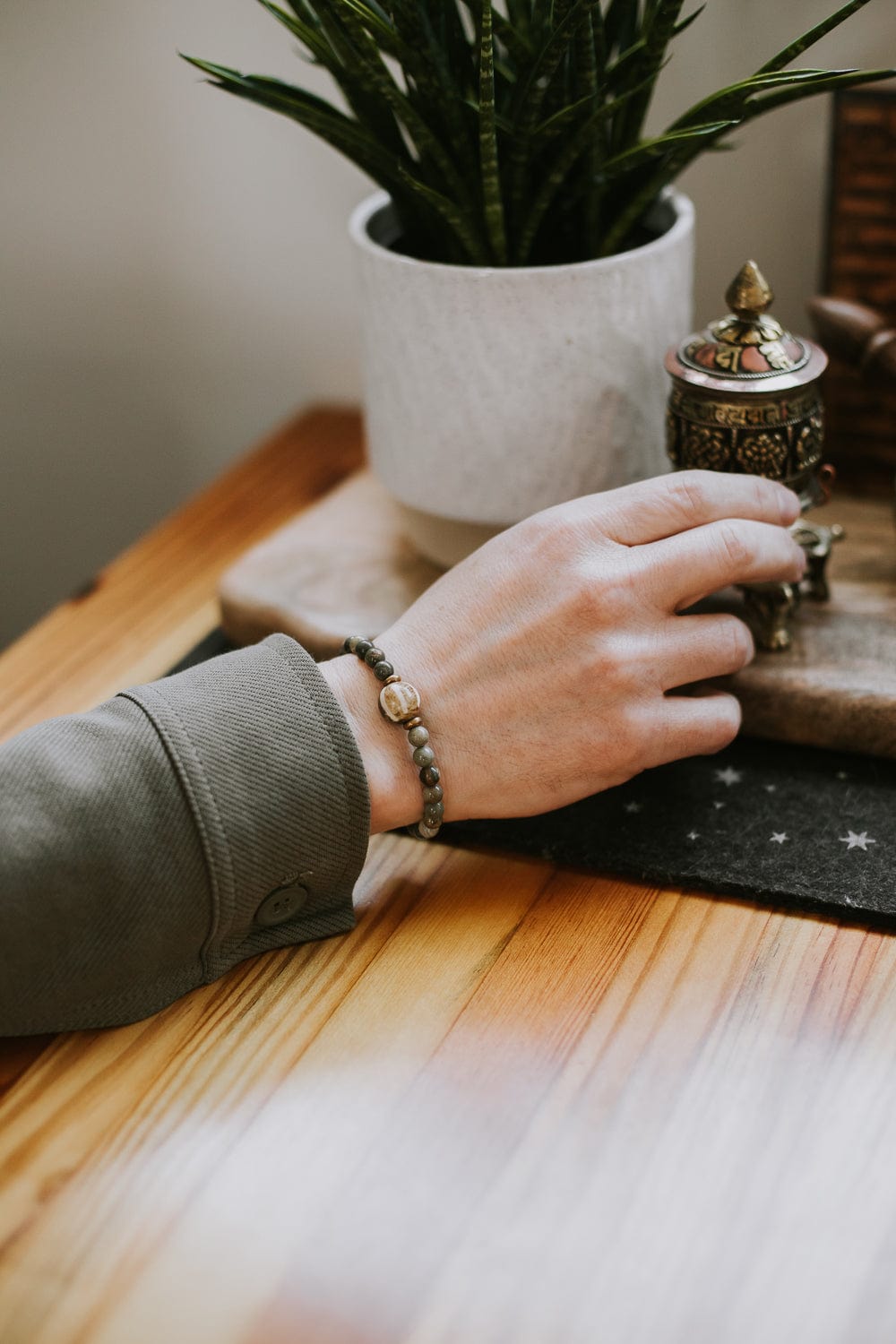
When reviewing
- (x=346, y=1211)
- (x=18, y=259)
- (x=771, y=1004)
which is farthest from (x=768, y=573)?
(x=18, y=259)

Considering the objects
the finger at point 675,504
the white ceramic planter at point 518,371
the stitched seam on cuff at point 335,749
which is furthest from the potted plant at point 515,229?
the stitched seam on cuff at point 335,749

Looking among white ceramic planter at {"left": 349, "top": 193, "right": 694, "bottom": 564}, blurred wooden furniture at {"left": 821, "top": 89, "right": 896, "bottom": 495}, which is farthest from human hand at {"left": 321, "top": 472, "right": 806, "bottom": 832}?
blurred wooden furniture at {"left": 821, "top": 89, "right": 896, "bottom": 495}

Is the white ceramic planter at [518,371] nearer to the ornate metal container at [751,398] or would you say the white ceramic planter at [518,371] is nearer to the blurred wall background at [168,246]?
the ornate metal container at [751,398]

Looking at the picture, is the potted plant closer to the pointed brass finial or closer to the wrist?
the pointed brass finial

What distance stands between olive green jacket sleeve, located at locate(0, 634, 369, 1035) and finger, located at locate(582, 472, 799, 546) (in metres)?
0.17

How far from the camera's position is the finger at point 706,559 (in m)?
0.58

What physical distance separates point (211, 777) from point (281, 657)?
3.1 inches

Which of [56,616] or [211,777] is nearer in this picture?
[211,777]

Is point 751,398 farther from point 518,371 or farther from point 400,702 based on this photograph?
point 400,702

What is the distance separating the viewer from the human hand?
571 millimetres

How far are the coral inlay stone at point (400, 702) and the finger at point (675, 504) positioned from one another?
12cm

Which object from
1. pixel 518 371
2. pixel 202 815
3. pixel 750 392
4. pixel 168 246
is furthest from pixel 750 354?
pixel 168 246

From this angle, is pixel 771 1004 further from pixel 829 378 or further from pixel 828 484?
pixel 829 378

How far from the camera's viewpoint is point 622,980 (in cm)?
52
